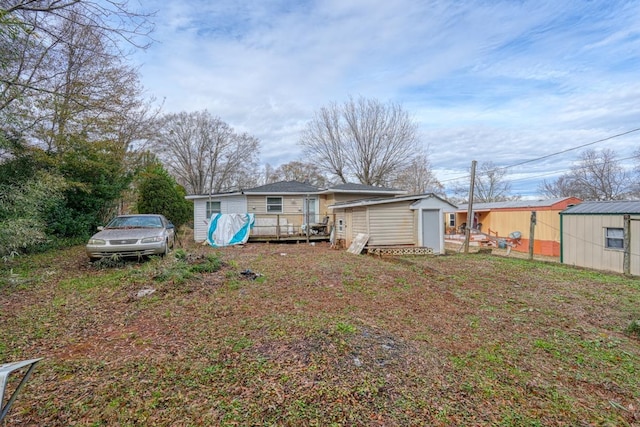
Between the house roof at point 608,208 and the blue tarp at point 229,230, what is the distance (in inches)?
522

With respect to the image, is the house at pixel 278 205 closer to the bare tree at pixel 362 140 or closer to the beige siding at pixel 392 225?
the beige siding at pixel 392 225

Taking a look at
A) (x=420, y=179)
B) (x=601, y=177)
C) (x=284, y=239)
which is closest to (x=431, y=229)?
(x=284, y=239)

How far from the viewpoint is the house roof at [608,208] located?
9212 millimetres

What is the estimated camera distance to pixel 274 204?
1581 centimetres

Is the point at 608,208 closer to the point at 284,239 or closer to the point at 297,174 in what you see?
the point at 284,239

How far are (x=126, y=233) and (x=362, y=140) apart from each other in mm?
19667

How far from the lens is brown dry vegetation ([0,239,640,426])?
7.36 ft

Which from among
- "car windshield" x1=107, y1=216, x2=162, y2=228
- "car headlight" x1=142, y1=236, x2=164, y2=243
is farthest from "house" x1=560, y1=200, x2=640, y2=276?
"car windshield" x1=107, y1=216, x2=162, y2=228

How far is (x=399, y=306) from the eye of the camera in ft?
15.6

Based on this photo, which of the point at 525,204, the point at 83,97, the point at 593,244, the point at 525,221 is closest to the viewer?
the point at 83,97

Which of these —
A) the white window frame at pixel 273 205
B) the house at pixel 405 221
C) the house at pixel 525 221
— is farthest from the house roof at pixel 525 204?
the white window frame at pixel 273 205

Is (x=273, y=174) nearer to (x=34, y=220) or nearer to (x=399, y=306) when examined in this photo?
(x=34, y=220)

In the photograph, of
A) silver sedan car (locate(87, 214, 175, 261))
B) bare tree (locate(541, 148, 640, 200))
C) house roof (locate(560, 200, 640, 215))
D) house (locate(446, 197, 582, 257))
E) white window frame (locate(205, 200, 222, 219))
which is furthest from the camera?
bare tree (locate(541, 148, 640, 200))

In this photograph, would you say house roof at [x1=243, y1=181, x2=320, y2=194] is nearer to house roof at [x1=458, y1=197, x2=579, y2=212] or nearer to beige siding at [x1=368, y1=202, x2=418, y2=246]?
beige siding at [x1=368, y1=202, x2=418, y2=246]
